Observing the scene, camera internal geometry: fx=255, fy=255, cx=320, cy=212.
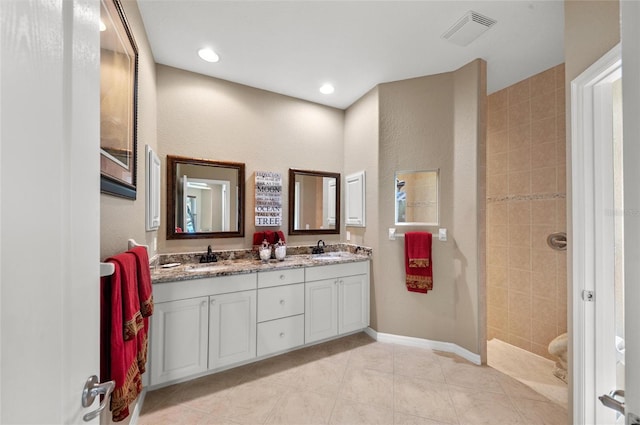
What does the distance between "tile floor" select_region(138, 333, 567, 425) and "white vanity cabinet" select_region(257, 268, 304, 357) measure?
0.18 meters

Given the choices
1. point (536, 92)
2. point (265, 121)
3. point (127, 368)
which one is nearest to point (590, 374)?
point (127, 368)

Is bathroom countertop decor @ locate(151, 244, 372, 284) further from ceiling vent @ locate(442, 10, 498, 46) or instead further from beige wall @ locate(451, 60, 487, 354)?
ceiling vent @ locate(442, 10, 498, 46)

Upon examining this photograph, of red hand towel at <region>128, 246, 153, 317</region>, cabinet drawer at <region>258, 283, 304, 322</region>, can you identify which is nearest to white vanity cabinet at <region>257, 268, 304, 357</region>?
cabinet drawer at <region>258, 283, 304, 322</region>

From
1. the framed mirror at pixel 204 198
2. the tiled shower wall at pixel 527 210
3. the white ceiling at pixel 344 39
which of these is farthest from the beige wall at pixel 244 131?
the tiled shower wall at pixel 527 210

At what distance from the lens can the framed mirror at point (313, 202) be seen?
9.83 ft

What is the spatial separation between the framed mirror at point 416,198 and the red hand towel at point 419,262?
176mm

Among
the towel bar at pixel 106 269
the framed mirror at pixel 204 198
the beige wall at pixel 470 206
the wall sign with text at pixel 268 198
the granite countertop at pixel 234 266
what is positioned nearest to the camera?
the towel bar at pixel 106 269

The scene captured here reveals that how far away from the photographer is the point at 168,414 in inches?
67.1

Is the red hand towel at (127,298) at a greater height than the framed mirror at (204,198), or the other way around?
the framed mirror at (204,198)

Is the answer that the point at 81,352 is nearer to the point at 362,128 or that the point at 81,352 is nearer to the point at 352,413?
the point at 352,413

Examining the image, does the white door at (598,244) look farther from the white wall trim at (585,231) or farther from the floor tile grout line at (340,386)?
the floor tile grout line at (340,386)

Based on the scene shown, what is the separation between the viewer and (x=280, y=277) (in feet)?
7.63

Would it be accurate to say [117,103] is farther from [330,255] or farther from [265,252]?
[330,255]

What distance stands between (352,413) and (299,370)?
61 centimetres
